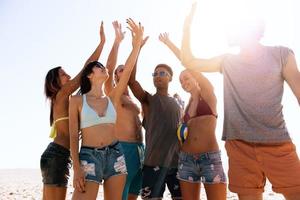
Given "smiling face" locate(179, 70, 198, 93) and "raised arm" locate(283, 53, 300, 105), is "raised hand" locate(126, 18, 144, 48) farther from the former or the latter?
"raised arm" locate(283, 53, 300, 105)

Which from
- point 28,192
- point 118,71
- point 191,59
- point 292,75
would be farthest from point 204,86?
point 28,192

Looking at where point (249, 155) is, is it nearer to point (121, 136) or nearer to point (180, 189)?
point (180, 189)

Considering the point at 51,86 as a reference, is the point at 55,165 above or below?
below

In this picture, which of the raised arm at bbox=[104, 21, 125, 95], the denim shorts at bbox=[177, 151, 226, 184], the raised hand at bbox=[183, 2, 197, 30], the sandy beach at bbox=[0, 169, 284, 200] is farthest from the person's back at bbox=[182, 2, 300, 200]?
the sandy beach at bbox=[0, 169, 284, 200]

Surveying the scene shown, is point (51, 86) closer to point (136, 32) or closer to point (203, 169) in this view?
point (136, 32)

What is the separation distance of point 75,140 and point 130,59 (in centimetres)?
164

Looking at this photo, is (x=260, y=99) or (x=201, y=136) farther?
(x=201, y=136)

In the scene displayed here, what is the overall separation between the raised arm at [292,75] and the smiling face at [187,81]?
2.42 meters

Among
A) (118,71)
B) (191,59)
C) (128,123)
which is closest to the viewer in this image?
(191,59)

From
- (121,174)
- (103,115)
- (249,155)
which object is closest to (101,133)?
(103,115)

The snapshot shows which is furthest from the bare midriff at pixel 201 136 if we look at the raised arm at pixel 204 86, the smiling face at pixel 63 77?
the smiling face at pixel 63 77

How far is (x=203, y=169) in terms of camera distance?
570 cm

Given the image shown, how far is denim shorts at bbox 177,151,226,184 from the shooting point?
5.67 m

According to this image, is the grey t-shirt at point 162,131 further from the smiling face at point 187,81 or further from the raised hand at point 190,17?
the raised hand at point 190,17
